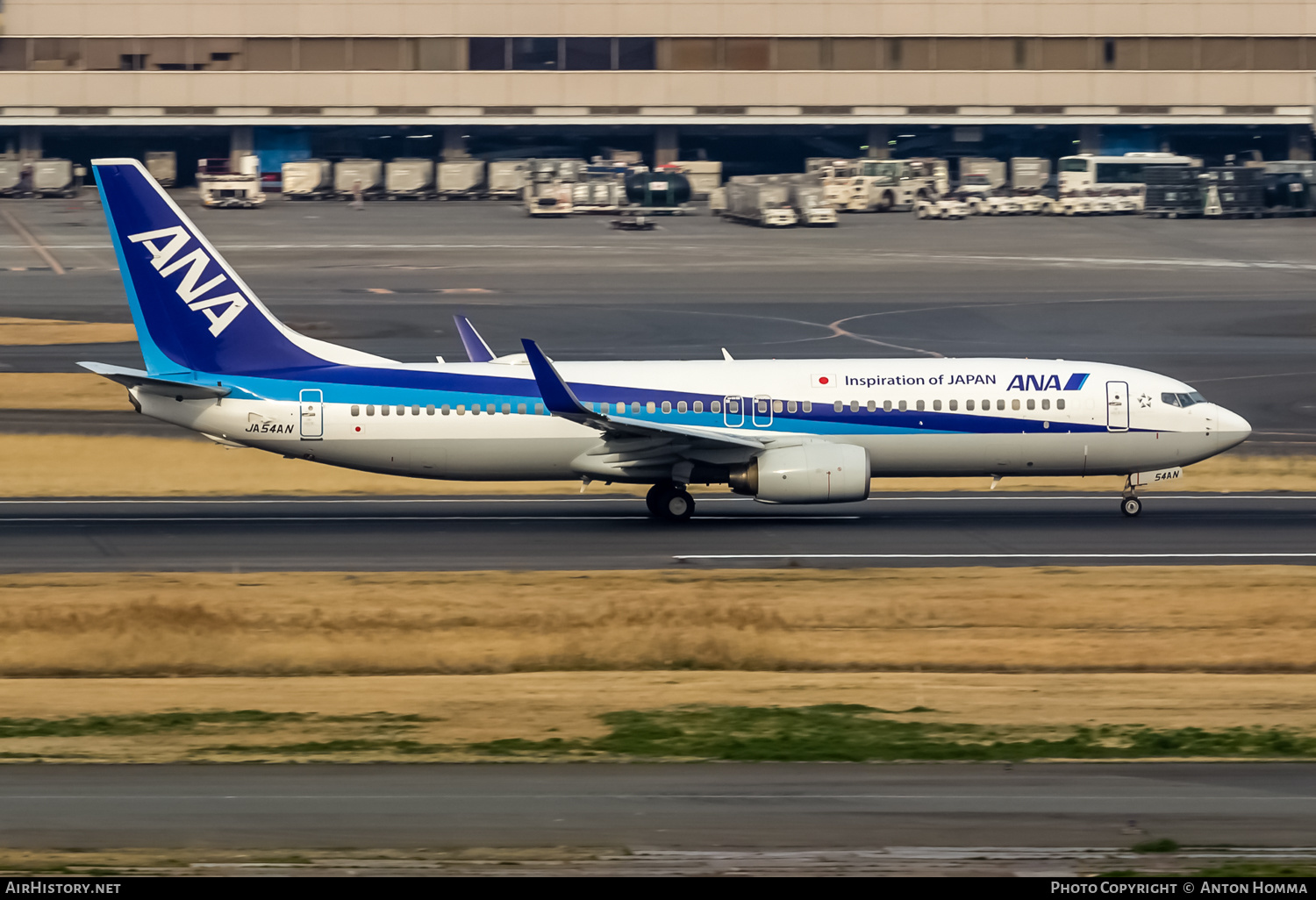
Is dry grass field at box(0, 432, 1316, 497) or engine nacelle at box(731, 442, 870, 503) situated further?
dry grass field at box(0, 432, 1316, 497)

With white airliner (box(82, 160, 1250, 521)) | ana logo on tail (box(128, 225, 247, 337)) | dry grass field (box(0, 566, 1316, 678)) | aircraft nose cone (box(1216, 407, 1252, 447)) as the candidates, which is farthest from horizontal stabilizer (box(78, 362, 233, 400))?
aircraft nose cone (box(1216, 407, 1252, 447))

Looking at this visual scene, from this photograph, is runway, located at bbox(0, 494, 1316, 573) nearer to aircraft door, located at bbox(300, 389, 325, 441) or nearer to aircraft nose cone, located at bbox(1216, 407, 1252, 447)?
aircraft nose cone, located at bbox(1216, 407, 1252, 447)

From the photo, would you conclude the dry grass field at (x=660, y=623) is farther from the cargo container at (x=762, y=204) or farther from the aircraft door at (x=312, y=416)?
the cargo container at (x=762, y=204)

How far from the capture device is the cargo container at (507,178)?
132750 millimetres

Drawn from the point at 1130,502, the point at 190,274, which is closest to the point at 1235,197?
the point at 1130,502

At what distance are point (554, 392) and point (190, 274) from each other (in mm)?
9985

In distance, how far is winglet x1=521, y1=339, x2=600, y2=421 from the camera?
40.9m

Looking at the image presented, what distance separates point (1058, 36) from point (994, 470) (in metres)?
100

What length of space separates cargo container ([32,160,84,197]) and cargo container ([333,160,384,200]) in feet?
64.7

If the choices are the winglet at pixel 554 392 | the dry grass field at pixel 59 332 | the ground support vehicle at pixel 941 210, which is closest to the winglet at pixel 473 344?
the winglet at pixel 554 392

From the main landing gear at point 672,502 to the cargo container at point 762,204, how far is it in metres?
69.7

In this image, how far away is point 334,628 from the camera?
1300 inches

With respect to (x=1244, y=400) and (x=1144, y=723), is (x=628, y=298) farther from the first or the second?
(x=1144, y=723)
